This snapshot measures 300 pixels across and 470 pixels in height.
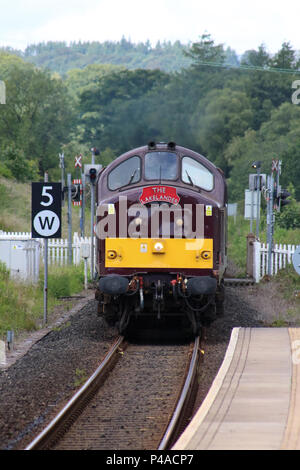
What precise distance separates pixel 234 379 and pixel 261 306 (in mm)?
9325

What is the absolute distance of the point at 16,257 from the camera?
2131 cm

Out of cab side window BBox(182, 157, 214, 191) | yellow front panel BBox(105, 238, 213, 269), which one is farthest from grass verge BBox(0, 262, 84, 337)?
cab side window BBox(182, 157, 214, 191)

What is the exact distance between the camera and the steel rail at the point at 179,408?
24.0 ft

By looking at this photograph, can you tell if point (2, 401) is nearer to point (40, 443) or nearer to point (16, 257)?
point (40, 443)

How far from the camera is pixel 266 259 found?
83.4 ft

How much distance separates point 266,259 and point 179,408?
17359 millimetres

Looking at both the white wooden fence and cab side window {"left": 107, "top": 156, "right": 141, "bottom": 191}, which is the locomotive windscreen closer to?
cab side window {"left": 107, "top": 156, "right": 141, "bottom": 191}

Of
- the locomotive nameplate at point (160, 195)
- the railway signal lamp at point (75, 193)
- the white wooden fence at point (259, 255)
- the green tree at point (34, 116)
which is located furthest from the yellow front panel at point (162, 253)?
the green tree at point (34, 116)

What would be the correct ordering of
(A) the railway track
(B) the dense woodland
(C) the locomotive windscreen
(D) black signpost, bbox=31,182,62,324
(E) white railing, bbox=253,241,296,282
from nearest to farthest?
(A) the railway track
(C) the locomotive windscreen
(D) black signpost, bbox=31,182,62,324
(E) white railing, bbox=253,241,296,282
(B) the dense woodland

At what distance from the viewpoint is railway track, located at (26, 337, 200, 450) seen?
24.6ft

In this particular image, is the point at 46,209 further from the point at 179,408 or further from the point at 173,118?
the point at 173,118

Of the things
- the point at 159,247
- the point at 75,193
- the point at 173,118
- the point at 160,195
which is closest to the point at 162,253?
the point at 159,247

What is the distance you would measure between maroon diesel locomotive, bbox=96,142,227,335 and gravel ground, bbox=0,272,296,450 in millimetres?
945

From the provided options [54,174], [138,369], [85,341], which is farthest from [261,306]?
[54,174]
